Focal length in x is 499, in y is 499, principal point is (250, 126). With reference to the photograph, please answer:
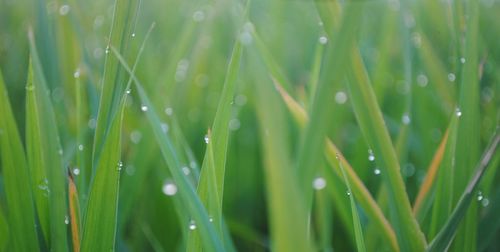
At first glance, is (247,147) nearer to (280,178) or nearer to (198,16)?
(198,16)

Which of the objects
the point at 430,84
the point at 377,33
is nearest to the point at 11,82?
the point at 430,84

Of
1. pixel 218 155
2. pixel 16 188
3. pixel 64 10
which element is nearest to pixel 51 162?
pixel 16 188

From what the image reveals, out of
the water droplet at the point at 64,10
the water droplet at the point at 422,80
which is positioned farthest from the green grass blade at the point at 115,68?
the water droplet at the point at 422,80

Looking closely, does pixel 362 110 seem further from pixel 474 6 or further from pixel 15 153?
pixel 15 153

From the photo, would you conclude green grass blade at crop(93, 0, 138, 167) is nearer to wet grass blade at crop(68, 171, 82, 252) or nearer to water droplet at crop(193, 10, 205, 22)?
wet grass blade at crop(68, 171, 82, 252)

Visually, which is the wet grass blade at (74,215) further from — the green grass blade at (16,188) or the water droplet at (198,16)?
the water droplet at (198,16)
